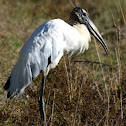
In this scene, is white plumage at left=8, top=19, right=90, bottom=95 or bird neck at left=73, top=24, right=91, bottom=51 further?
bird neck at left=73, top=24, right=91, bottom=51

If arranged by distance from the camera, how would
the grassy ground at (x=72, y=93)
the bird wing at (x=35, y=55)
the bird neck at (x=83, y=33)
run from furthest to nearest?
the bird neck at (x=83, y=33) < the bird wing at (x=35, y=55) < the grassy ground at (x=72, y=93)

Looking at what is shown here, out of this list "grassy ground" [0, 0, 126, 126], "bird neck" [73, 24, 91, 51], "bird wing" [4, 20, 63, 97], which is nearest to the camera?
"grassy ground" [0, 0, 126, 126]

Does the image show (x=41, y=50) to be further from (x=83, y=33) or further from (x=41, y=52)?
(x=83, y=33)

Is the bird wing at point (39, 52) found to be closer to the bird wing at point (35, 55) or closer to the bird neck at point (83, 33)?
the bird wing at point (35, 55)

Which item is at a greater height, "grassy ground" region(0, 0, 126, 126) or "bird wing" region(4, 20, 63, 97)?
"bird wing" region(4, 20, 63, 97)

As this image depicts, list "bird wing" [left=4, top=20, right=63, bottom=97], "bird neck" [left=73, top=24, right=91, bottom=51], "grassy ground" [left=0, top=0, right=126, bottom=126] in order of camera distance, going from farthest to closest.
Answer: "bird neck" [left=73, top=24, right=91, bottom=51] → "bird wing" [left=4, top=20, right=63, bottom=97] → "grassy ground" [left=0, top=0, right=126, bottom=126]

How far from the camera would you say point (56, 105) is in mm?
3338

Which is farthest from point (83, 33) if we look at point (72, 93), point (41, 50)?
point (72, 93)

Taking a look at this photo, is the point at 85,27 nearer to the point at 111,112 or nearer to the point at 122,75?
the point at 122,75

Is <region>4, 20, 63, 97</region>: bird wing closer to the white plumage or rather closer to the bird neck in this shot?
the white plumage

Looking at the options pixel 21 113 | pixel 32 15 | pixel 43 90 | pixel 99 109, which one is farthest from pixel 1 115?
pixel 32 15

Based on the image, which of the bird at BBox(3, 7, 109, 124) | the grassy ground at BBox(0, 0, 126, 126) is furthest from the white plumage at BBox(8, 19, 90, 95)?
the grassy ground at BBox(0, 0, 126, 126)

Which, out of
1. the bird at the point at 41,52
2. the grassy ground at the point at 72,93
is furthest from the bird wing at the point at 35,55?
the grassy ground at the point at 72,93

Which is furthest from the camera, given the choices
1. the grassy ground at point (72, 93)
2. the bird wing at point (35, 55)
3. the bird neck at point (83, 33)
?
the bird neck at point (83, 33)
